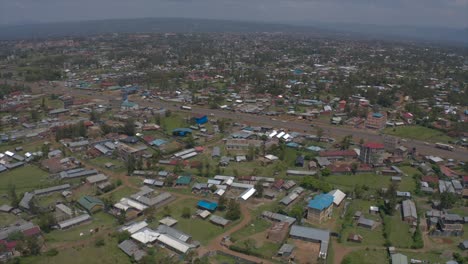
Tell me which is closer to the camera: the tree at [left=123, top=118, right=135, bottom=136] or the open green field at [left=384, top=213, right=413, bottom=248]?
the open green field at [left=384, top=213, right=413, bottom=248]

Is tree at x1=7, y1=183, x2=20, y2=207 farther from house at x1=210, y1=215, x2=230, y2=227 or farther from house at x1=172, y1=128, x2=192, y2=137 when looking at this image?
house at x1=172, y1=128, x2=192, y2=137

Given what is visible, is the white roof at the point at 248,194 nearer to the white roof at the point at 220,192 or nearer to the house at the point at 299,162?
the white roof at the point at 220,192

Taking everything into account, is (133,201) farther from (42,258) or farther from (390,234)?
(390,234)

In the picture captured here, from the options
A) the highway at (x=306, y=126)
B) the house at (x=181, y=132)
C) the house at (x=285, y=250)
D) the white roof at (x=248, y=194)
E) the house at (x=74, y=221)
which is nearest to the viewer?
the house at (x=285, y=250)

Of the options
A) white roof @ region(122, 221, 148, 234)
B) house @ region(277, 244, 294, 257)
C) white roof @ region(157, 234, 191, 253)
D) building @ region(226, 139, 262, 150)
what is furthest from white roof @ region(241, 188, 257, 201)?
building @ region(226, 139, 262, 150)

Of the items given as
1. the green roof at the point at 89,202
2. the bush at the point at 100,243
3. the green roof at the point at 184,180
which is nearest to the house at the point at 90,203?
the green roof at the point at 89,202

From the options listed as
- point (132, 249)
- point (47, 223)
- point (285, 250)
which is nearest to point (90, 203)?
point (47, 223)
